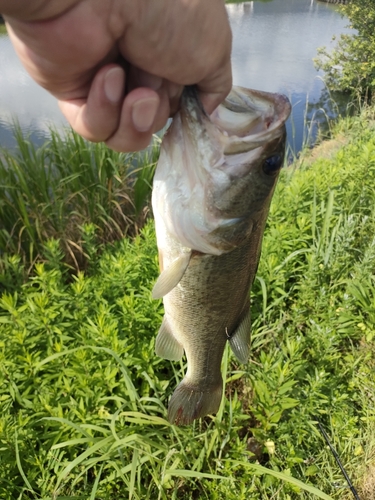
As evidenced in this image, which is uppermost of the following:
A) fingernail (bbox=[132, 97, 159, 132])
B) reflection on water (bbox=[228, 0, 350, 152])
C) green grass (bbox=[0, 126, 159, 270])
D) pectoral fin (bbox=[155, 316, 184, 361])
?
fingernail (bbox=[132, 97, 159, 132])

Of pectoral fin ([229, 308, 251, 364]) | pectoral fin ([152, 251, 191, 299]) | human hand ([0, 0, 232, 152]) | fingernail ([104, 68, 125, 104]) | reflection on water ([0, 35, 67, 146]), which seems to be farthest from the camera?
reflection on water ([0, 35, 67, 146])

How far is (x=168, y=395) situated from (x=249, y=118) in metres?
1.58

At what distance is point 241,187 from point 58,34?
71cm

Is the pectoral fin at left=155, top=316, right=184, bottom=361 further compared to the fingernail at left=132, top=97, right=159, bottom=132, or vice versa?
the pectoral fin at left=155, top=316, right=184, bottom=361

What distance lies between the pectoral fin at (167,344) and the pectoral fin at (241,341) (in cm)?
25

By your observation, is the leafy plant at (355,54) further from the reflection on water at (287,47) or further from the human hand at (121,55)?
the human hand at (121,55)

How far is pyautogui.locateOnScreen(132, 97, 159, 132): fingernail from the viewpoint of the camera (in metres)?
1.17

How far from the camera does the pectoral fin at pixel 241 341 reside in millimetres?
1661

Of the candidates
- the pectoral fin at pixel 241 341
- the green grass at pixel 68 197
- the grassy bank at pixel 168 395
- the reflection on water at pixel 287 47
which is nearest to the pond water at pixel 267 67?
the reflection on water at pixel 287 47

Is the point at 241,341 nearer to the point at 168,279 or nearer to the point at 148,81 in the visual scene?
the point at 168,279

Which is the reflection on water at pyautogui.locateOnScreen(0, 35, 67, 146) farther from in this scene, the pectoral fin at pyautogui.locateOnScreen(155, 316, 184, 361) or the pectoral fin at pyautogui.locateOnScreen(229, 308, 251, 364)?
the pectoral fin at pyautogui.locateOnScreen(229, 308, 251, 364)

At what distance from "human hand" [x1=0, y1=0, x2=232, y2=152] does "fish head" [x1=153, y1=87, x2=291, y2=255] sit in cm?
8

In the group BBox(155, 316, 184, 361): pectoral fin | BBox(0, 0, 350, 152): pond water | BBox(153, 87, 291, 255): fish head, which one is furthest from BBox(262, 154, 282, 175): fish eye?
BBox(0, 0, 350, 152): pond water

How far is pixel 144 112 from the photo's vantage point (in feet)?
3.91
